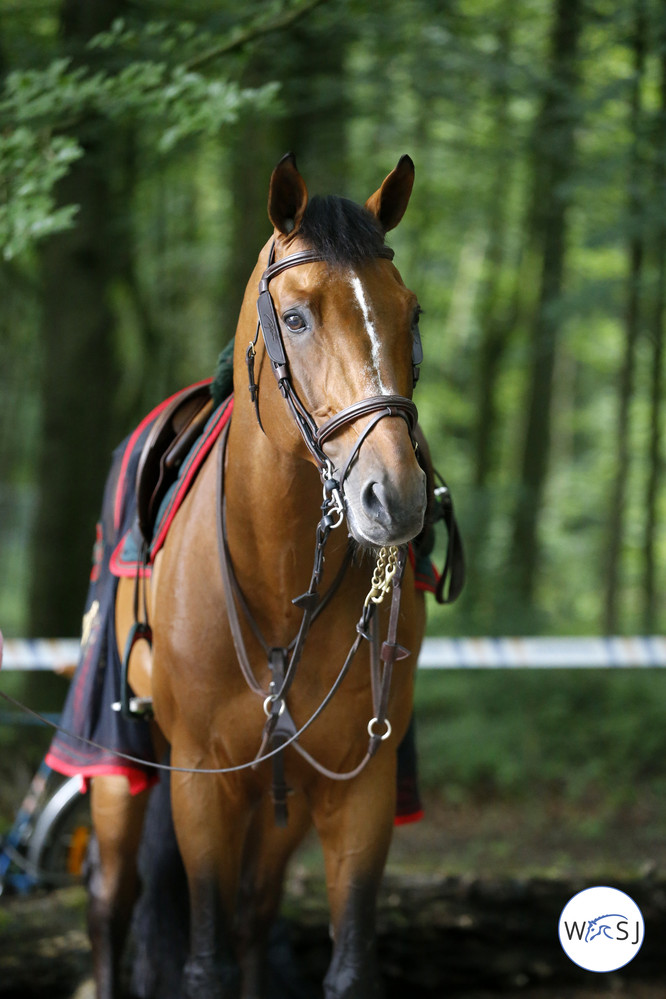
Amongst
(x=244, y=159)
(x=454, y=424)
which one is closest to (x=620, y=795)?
(x=244, y=159)

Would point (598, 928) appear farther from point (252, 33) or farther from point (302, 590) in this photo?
point (252, 33)

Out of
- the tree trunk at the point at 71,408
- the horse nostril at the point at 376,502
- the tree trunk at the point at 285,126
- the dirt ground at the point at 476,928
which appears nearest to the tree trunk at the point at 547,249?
the tree trunk at the point at 285,126

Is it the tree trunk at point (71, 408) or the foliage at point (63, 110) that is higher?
the foliage at point (63, 110)

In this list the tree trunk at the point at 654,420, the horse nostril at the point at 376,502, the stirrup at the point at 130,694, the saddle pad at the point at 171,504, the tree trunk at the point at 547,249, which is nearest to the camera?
the horse nostril at the point at 376,502

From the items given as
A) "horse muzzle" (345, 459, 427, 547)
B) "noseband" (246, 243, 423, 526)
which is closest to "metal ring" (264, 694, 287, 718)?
"noseband" (246, 243, 423, 526)

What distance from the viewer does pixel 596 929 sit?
3.04 meters

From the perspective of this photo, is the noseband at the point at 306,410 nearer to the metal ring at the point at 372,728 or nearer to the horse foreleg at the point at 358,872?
the metal ring at the point at 372,728

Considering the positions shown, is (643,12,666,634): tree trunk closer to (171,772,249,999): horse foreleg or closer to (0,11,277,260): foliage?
(0,11,277,260): foliage

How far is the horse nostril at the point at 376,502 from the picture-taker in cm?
193

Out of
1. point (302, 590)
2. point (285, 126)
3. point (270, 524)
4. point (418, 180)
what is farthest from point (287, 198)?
point (418, 180)

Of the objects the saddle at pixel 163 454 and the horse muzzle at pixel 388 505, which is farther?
the saddle at pixel 163 454

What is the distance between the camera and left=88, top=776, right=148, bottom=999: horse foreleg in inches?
133

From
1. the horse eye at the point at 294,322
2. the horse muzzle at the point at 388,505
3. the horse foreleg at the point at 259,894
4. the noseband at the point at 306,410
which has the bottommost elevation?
the horse foreleg at the point at 259,894

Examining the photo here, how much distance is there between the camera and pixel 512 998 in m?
4.23
